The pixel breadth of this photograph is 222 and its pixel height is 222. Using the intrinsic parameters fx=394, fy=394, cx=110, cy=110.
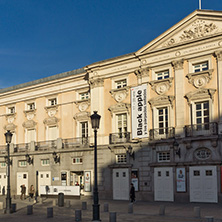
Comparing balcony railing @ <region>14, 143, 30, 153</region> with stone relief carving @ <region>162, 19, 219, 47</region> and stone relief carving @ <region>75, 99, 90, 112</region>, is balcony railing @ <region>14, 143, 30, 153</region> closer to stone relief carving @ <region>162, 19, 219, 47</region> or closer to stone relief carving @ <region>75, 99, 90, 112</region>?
stone relief carving @ <region>75, 99, 90, 112</region>

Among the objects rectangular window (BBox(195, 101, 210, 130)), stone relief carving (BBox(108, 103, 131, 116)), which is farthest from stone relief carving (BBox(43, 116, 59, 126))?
rectangular window (BBox(195, 101, 210, 130))

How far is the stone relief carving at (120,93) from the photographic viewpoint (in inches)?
1395

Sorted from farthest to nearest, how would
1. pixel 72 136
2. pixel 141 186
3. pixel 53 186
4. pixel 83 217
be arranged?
pixel 72 136
pixel 53 186
pixel 141 186
pixel 83 217

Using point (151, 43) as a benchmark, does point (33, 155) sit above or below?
below

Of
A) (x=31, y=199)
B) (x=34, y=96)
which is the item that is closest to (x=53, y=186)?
(x=31, y=199)

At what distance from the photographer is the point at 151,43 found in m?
33.7

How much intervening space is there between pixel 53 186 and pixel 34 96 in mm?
11288

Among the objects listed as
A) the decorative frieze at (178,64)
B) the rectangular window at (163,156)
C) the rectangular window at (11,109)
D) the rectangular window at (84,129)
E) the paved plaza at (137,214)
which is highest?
the decorative frieze at (178,64)

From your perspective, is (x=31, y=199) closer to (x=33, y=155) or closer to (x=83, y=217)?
(x=33, y=155)

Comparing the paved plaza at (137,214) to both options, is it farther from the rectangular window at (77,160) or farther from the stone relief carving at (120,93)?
the stone relief carving at (120,93)

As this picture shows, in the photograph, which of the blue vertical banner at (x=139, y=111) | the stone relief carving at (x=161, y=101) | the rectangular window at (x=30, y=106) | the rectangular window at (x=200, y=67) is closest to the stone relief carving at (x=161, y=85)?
the stone relief carving at (x=161, y=101)

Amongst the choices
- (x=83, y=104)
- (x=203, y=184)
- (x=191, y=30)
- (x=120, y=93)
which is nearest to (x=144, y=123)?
(x=120, y=93)

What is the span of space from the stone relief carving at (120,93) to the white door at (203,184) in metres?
9.19

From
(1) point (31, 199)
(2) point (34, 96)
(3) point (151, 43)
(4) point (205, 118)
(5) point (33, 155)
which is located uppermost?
(3) point (151, 43)
